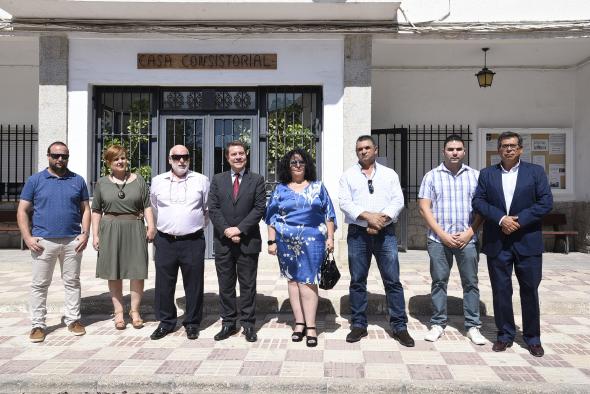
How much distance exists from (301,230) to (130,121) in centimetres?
502

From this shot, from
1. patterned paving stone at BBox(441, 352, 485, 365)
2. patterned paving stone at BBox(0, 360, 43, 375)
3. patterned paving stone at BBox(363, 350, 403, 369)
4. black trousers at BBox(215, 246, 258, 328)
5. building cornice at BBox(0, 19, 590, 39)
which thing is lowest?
A: patterned paving stone at BBox(0, 360, 43, 375)

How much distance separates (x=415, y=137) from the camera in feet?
32.8

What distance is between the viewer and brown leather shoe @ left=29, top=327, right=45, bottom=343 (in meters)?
4.40

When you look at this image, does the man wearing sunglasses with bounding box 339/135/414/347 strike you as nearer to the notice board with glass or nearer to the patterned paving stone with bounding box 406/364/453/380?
the patterned paving stone with bounding box 406/364/453/380

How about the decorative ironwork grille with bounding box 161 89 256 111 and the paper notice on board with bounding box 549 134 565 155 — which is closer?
the decorative ironwork grille with bounding box 161 89 256 111

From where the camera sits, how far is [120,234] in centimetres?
471

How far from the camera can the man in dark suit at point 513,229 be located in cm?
408

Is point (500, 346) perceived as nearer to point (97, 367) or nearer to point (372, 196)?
point (372, 196)

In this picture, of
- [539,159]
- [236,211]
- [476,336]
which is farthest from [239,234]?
[539,159]

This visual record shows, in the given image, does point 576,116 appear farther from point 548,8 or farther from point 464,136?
point 548,8

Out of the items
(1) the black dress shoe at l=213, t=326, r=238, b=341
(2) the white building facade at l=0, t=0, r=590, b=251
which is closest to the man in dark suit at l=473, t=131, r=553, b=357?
(1) the black dress shoe at l=213, t=326, r=238, b=341

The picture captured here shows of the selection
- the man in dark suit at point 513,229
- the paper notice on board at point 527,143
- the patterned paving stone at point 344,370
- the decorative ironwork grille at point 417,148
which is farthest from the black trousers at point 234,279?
the paper notice on board at point 527,143

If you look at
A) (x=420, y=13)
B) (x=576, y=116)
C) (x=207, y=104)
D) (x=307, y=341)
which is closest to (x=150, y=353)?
(x=307, y=341)

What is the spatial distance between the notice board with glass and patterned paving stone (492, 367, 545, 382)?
691cm
